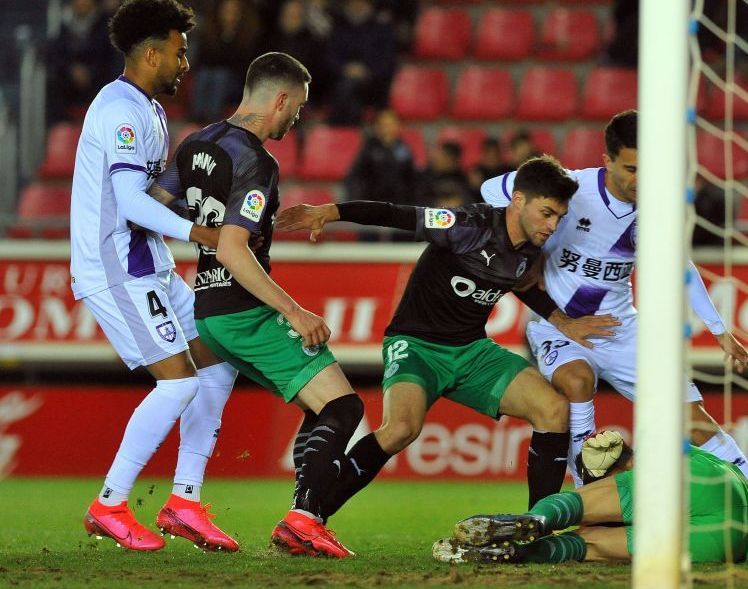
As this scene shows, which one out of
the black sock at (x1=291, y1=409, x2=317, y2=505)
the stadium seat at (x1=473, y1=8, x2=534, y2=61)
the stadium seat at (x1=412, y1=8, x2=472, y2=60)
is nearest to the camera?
the black sock at (x1=291, y1=409, x2=317, y2=505)

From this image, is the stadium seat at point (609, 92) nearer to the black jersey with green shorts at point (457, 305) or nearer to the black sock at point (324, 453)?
the black jersey with green shorts at point (457, 305)

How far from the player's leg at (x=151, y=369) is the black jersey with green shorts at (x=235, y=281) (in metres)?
0.16

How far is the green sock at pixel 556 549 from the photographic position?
5.03m

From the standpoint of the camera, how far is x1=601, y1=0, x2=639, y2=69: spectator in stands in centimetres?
1235

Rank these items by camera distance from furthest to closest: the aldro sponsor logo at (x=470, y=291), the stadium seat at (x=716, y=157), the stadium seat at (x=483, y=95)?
the stadium seat at (x=483, y=95)
the stadium seat at (x=716, y=157)
the aldro sponsor logo at (x=470, y=291)

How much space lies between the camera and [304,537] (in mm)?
5156

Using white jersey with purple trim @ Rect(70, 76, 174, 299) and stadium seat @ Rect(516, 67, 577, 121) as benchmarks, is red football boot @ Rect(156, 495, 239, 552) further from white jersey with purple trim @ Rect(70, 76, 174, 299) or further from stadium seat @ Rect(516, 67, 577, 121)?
stadium seat @ Rect(516, 67, 577, 121)

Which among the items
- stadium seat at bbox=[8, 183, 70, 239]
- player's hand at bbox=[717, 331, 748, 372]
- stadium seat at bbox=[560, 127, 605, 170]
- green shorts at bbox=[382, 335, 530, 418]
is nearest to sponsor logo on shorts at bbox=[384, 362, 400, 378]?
green shorts at bbox=[382, 335, 530, 418]

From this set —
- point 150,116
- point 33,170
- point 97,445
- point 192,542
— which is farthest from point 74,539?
point 33,170

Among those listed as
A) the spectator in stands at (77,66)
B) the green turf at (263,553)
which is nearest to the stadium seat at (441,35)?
the spectator in stands at (77,66)

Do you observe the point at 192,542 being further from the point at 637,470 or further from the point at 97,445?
the point at 97,445

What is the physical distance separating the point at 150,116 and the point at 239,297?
90cm

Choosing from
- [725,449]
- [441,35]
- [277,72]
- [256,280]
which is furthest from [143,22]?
[441,35]

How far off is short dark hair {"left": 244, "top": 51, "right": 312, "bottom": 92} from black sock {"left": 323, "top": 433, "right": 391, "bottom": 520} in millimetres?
1560
